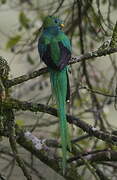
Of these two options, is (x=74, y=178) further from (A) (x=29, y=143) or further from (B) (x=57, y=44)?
(B) (x=57, y=44)

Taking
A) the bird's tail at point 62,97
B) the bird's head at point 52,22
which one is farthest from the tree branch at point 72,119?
the bird's head at point 52,22

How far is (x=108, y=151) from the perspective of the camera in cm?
332

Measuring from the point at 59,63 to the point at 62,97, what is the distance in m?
0.20

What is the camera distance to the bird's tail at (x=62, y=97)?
2.78 metres

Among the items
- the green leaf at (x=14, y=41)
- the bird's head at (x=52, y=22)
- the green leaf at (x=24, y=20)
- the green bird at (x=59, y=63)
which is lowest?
the green bird at (x=59, y=63)

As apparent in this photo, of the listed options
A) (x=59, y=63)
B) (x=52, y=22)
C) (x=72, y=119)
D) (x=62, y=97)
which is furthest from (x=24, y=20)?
(x=72, y=119)

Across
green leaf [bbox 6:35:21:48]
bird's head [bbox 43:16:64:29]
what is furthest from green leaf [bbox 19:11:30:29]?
bird's head [bbox 43:16:64:29]

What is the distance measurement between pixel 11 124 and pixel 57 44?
546 mm

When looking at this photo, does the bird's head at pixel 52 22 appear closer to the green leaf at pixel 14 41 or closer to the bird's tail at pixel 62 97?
the bird's tail at pixel 62 97

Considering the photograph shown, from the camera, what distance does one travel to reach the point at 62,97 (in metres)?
2.96

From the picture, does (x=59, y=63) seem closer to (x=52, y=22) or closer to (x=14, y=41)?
(x=52, y=22)

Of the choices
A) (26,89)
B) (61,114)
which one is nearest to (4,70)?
(61,114)

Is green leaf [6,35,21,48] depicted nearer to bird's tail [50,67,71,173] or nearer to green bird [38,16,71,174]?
green bird [38,16,71,174]

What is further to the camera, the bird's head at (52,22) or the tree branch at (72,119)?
the bird's head at (52,22)
